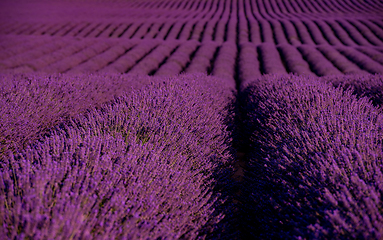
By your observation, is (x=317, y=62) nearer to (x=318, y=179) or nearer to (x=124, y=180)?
(x=318, y=179)

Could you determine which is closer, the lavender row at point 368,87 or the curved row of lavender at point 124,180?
the curved row of lavender at point 124,180

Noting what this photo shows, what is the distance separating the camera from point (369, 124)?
2199 mm

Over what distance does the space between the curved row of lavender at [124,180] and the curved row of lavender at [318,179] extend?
42 centimetres

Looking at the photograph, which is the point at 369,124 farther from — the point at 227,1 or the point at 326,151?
the point at 227,1

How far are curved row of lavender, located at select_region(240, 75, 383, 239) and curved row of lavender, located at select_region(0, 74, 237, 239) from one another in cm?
42

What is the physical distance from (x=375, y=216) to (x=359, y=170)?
0.48 meters

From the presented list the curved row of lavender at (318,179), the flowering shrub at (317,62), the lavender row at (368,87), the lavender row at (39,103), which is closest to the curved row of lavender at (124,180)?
the lavender row at (39,103)

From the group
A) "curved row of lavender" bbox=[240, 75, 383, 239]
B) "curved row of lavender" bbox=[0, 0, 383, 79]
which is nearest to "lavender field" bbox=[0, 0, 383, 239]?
"curved row of lavender" bbox=[240, 75, 383, 239]

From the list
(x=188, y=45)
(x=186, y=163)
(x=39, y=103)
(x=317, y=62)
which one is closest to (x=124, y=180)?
(x=186, y=163)

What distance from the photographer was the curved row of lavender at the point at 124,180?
3.95 feet

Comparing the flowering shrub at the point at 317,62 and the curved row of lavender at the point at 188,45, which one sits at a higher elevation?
the curved row of lavender at the point at 188,45

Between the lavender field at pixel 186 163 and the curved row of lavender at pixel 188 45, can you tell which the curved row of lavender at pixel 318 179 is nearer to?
the lavender field at pixel 186 163

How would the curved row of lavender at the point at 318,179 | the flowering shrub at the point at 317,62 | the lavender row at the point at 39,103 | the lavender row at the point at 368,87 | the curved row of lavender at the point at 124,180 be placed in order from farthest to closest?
1. the flowering shrub at the point at 317,62
2. the lavender row at the point at 368,87
3. the lavender row at the point at 39,103
4. the curved row of lavender at the point at 318,179
5. the curved row of lavender at the point at 124,180

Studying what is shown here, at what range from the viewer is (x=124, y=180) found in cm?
172
